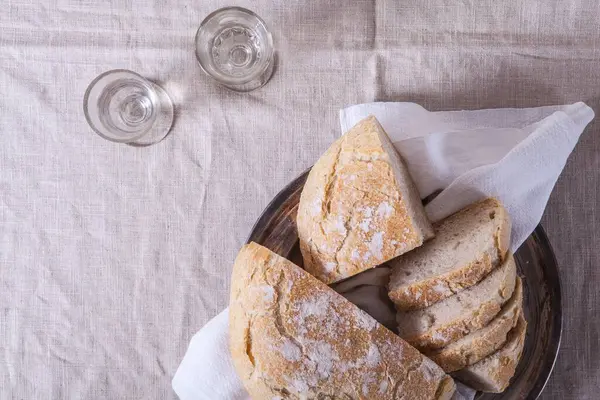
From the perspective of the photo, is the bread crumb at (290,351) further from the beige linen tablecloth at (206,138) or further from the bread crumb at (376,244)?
the beige linen tablecloth at (206,138)

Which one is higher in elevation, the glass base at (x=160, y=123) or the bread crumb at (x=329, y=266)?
the glass base at (x=160, y=123)

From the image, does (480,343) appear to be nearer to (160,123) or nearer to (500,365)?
(500,365)

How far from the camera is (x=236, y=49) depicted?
4.44ft

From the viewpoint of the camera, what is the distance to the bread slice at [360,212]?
1037mm

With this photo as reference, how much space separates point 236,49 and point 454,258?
25.8 inches

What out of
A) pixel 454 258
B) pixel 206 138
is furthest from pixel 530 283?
pixel 206 138

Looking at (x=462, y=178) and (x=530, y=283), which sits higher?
(x=462, y=178)

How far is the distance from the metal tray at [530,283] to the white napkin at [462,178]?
9 cm

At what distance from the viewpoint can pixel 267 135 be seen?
1.34m

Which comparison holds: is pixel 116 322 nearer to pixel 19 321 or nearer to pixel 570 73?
pixel 19 321

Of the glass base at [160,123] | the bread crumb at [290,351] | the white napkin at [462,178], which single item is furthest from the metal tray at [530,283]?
the glass base at [160,123]

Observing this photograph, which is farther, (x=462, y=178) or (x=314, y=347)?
(x=462, y=178)

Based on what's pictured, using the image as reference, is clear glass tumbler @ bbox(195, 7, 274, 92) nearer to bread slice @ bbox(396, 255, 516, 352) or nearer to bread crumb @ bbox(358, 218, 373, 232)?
bread crumb @ bbox(358, 218, 373, 232)

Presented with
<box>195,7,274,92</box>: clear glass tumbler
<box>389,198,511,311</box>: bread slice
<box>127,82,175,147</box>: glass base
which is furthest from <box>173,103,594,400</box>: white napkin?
<box>127,82,175,147</box>: glass base
